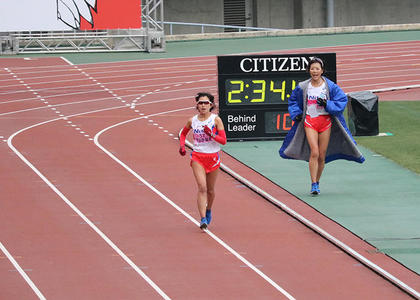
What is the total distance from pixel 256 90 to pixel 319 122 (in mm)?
6339

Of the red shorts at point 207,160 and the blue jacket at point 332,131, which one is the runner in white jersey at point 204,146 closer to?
the red shorts at point 207,160

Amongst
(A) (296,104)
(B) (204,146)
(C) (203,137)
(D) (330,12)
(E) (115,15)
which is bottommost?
(B) (204,146)

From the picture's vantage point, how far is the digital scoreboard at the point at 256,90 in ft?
69.2

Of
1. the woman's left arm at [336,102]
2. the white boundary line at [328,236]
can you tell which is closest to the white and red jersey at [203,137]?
the white boundary line at [328,236]

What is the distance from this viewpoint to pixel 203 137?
13062 mm

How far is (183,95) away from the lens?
29.6 meters

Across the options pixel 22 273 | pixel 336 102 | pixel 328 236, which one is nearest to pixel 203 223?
pixel 328 236

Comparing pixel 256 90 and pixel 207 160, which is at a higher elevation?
pixel 256 90

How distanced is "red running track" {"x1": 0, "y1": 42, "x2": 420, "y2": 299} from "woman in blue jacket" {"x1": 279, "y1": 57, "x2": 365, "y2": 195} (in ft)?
2.30

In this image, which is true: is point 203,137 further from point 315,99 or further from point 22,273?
point 22,273

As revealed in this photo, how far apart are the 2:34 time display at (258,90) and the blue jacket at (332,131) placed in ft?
19.4

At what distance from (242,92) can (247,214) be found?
7.33 m

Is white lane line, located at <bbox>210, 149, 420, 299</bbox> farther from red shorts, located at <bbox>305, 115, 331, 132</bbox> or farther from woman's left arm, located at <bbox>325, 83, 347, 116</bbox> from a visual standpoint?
woman's left arm, located at <bbox>325, 83, 347, 116</bbox>

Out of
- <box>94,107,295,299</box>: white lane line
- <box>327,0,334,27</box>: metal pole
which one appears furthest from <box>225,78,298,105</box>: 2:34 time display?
<box>327,0,334,27</box>: metal pole
